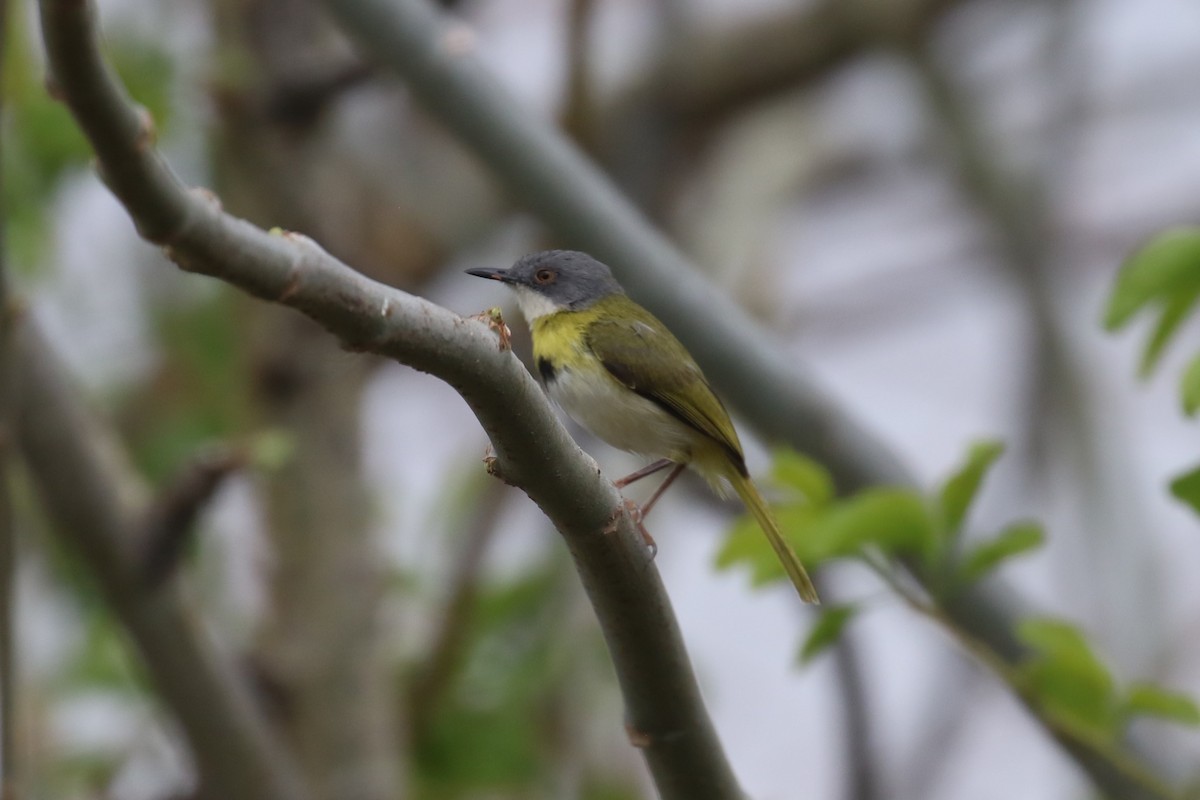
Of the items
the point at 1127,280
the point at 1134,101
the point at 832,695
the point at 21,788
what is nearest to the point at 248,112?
the point at 21,788

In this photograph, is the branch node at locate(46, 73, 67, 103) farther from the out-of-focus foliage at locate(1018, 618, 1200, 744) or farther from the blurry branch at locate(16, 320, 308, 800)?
the blurry branch at locate(16, 320, 308, 800)

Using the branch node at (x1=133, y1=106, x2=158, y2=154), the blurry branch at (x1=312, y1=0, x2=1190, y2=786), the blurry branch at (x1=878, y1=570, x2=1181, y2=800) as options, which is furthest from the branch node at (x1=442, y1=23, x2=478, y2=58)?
the branch node at (x1=133, y1=106, x2=158, y2=154)

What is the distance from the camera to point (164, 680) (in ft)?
11.9

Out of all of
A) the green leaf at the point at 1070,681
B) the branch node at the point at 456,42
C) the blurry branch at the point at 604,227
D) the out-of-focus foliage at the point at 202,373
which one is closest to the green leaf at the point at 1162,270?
the green leaf at the point at 1070,681

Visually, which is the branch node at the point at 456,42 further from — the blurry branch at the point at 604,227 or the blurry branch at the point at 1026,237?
the blurry branch at the point at 1026,237

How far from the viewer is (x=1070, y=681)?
247cm

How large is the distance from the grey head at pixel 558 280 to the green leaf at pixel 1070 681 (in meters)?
1.18

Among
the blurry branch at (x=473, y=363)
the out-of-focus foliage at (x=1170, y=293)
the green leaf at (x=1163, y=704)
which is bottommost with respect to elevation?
the green leaf at (x=1163, y=704)

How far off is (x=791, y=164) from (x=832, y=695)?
3450 millimetres

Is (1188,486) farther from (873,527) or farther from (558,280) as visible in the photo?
(558,280)

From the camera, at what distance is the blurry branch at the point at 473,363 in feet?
3.66

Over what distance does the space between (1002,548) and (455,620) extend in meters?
2.29

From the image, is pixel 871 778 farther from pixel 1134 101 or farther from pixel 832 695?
pixel 1134 101

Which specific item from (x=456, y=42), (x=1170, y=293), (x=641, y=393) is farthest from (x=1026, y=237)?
(x=1170, y=293)
